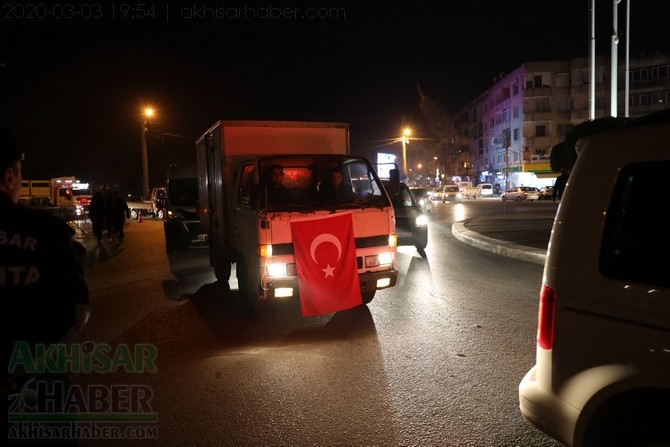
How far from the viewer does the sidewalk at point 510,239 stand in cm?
1173

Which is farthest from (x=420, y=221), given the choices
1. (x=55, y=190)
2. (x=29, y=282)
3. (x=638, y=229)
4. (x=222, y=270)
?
(x=55, y=190)

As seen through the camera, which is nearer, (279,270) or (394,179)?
(279,270)

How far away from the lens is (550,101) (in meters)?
62.2

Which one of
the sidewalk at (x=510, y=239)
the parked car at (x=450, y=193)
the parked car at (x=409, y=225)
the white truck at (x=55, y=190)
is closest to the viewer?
the sidewalk at (x=510, y=239)

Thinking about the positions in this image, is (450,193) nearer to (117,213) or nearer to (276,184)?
(117,213)

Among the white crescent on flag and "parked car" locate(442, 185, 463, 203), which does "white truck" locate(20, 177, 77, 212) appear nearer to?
"parked car" locate(442, 185, 463, 203)

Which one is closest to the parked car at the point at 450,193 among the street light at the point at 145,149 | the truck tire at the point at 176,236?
the street light at the point at 145,149

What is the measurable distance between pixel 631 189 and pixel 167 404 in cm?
380

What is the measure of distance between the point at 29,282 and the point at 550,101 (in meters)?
67.5

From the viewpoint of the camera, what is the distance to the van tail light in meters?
2.75

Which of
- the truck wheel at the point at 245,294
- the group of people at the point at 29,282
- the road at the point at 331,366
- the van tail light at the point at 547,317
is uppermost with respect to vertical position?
the group of people at the point at 29,282

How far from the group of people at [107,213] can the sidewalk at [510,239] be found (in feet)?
37.5

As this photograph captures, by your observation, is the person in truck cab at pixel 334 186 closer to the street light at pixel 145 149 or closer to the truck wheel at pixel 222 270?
the truck wheel at pixel 222 270

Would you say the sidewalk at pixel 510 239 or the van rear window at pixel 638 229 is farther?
the sidewalk at pixel 510 239
